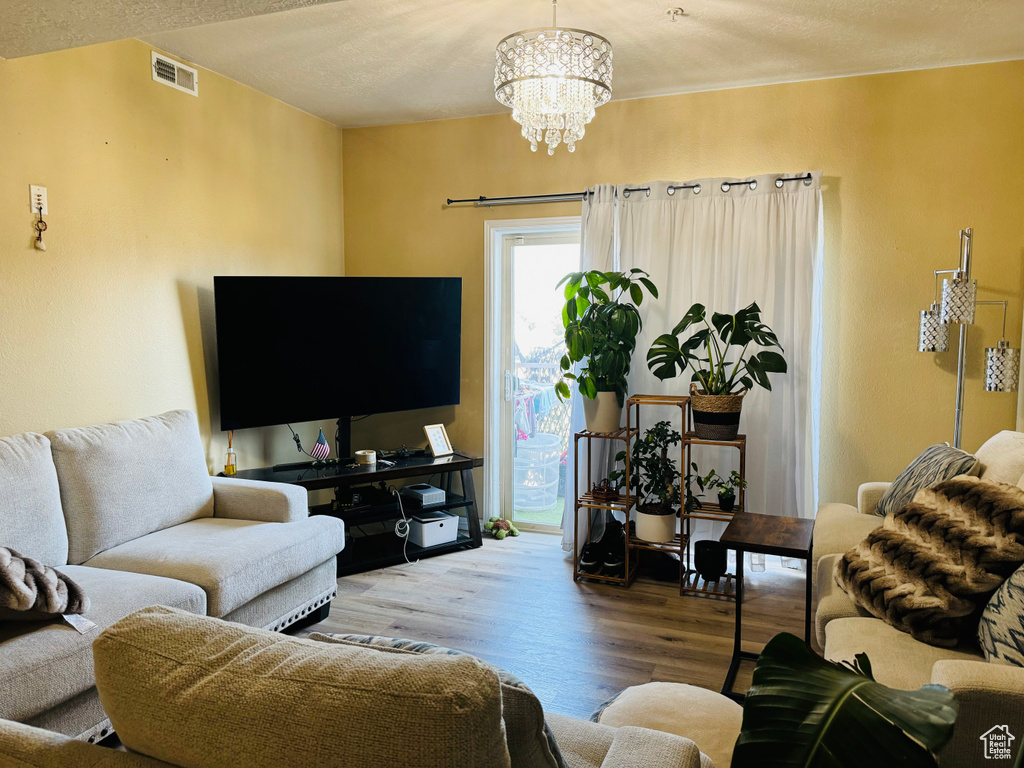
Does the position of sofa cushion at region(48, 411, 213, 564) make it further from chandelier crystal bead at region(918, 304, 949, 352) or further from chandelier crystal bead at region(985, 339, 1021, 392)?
chandelier crystal bead at region(985, 339, 1021, 392)

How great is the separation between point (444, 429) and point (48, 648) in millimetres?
2872

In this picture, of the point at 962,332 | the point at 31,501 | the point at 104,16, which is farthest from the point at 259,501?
the point at 962,332

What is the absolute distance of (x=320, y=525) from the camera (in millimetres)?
3260

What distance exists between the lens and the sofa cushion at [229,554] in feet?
8.53

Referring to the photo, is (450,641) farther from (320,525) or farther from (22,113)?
(22,113)

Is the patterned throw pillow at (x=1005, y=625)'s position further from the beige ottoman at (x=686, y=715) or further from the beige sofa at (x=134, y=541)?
the beige sofa at (x=134, y=541)

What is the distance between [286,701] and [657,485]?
10.3ft

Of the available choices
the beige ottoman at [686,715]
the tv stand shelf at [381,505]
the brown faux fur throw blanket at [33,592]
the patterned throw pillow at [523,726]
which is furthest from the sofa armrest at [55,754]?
the tv stand shelf at [381,505]

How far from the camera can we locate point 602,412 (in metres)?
3.88

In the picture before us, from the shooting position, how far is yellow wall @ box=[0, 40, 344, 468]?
288 centimetres

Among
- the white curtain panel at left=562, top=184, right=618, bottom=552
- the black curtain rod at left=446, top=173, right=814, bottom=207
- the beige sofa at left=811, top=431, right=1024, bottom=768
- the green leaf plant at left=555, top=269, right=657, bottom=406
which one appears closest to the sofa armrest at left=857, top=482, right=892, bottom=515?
the beige sofa at left=811, top=431, right=1024, bottom=768

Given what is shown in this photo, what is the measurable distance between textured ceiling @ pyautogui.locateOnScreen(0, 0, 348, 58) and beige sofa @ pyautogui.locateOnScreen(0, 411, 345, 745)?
1.44 m

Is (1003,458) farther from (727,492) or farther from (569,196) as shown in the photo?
(569,196)

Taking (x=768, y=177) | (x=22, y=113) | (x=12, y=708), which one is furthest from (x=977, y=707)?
(x=22, y=113)
